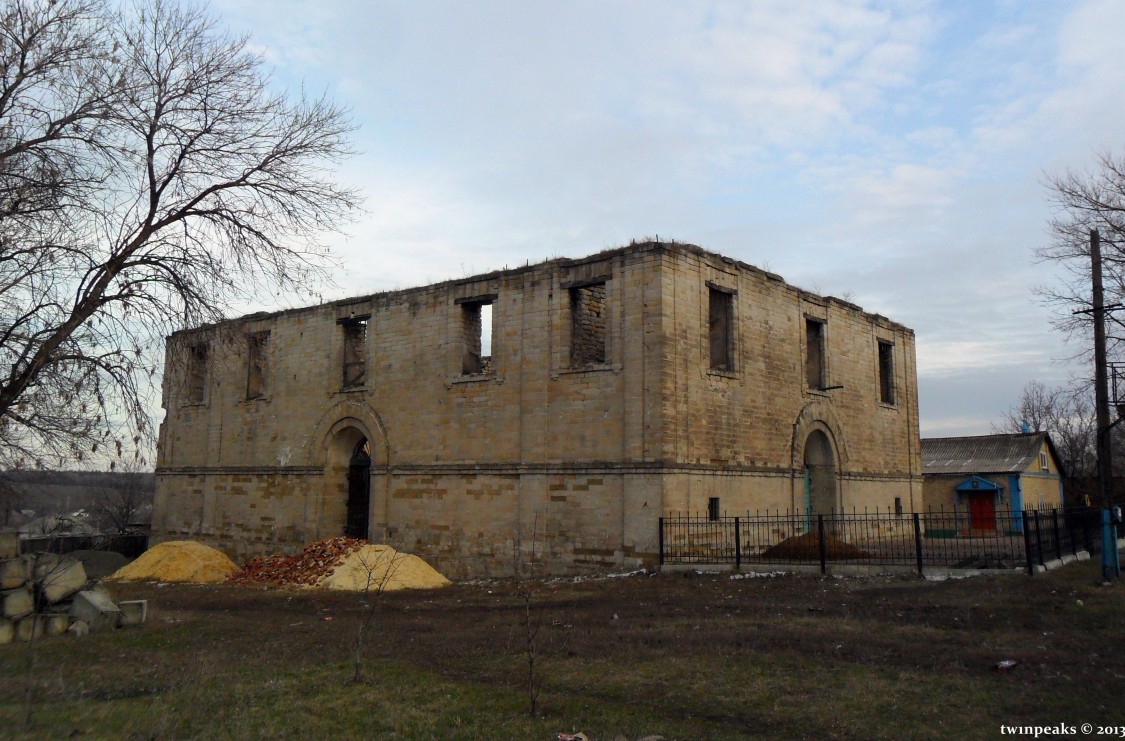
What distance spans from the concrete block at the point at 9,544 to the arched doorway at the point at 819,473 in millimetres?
18229

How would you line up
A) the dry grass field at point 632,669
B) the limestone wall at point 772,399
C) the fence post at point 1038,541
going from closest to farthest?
the dry grass field at point 632,669 → the fence post at point 1038,541 → the limestone wall at point 772,399

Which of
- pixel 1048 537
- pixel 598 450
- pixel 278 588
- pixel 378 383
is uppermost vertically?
pixel 378 383

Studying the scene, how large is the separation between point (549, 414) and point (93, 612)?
9.92 metres

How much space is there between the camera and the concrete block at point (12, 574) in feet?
38.6

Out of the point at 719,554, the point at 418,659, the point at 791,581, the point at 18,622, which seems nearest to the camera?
the point at 418,659

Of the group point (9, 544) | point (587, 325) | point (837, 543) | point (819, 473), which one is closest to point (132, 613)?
point (9, 544)

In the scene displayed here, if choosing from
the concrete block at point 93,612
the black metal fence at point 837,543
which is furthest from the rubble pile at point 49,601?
the black metal fence at point 837,543

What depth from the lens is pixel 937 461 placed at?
37.9 meters

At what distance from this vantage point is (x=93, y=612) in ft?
40.3

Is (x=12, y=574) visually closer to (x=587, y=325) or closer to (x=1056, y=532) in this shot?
(x=587, y=325)

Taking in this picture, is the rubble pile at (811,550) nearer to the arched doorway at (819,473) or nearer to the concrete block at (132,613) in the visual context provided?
the arched doorway at (819,473)

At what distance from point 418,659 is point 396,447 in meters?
12.7

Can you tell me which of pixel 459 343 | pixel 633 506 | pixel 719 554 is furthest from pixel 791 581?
pixel 459 343

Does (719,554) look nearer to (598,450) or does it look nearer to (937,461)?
(598,450)
